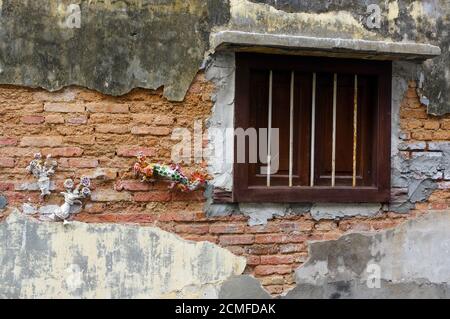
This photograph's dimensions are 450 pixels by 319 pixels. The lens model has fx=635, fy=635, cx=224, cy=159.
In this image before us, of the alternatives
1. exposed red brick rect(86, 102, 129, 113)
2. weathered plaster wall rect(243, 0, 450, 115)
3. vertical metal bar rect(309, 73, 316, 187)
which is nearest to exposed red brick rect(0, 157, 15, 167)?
exposed red brick rect(86, 102, 129, 113)

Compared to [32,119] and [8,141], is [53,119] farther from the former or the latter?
[8,141]

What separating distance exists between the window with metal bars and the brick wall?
242mm

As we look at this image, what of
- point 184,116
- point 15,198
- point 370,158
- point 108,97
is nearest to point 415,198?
point 370,158

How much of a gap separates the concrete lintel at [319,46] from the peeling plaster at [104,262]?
139 centimetres

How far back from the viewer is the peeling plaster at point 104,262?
412 centimetres

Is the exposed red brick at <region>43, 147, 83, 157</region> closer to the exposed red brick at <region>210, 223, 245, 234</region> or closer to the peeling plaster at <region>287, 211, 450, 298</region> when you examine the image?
the exposed red brick at <region>210, 223, 245, 234</region>

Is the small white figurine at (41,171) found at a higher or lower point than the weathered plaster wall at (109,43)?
lower

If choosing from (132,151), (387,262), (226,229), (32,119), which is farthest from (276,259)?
(32,119)

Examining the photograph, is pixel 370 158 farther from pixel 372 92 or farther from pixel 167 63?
pixel 167 63

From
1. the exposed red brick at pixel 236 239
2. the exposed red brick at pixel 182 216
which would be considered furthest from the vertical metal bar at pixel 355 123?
the exposed red brick at pixel 182 216

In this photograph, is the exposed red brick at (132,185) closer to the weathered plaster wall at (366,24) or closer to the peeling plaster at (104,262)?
the peeling plaster at (104,262)

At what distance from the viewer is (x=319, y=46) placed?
4359 mm

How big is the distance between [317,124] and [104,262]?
5.92 feet

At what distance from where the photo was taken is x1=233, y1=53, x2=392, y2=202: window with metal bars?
452cm
